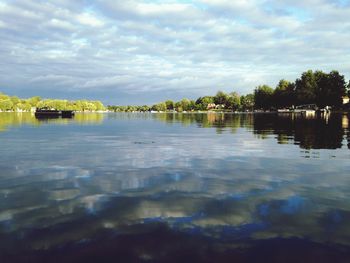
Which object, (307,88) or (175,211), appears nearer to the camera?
(175,211)

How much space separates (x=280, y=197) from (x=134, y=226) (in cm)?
593

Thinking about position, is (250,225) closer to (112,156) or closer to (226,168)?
(226,168)

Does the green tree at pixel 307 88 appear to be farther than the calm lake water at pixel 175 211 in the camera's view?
Yes

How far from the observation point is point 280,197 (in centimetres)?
1326

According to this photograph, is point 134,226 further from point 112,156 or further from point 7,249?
point 112,156

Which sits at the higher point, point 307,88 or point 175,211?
point 307,88

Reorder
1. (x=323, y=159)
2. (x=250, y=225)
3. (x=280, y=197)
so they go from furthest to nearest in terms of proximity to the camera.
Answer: (x=323, y=159) → (x=280, y=197) → (x=250, y=225)

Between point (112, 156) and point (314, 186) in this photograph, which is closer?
point (314, 186)

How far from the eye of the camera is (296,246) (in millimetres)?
8602

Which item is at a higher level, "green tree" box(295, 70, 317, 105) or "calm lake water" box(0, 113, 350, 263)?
"green tree" box(295, 70, 317, 105)

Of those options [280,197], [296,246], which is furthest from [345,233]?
[280,197]

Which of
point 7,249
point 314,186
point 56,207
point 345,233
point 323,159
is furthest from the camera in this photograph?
point 323,159

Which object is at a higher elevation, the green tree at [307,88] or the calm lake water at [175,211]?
the green tree at [307,88]

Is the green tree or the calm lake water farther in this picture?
the green tree
